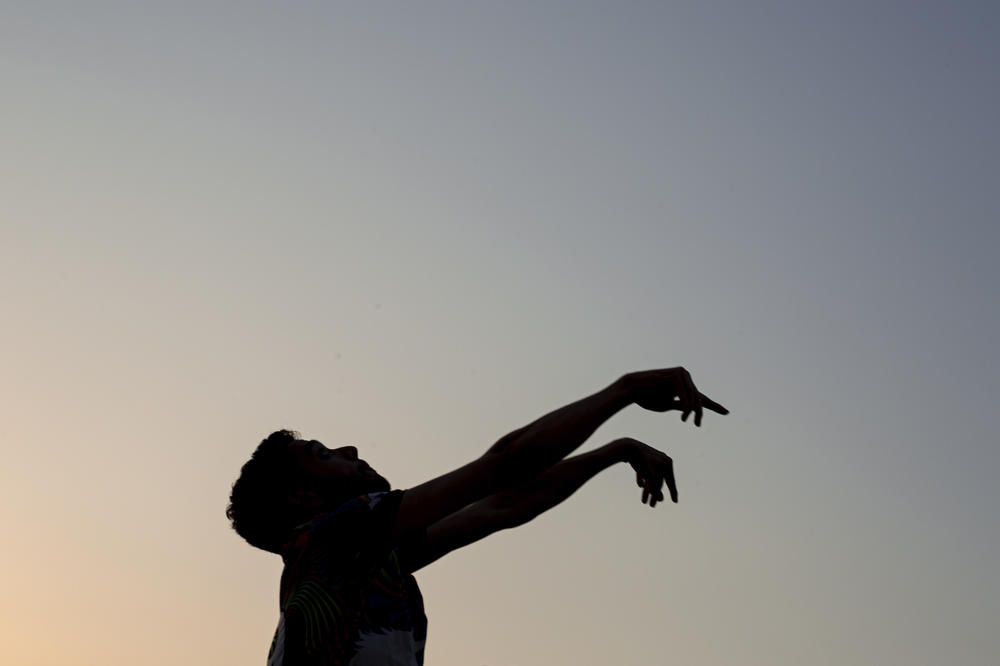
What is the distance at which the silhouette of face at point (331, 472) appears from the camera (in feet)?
18.6

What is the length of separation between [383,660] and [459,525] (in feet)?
3.82

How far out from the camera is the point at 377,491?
5.69m

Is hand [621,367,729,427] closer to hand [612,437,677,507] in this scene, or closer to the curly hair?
hand [612,437,677,507]

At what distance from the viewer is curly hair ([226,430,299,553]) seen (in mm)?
5621

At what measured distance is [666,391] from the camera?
16.0 feet

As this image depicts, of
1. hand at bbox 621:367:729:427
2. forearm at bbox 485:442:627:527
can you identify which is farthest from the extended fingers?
forearm at bbox 485:442:627:527

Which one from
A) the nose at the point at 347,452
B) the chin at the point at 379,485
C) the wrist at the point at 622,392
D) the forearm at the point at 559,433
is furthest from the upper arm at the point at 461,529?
the wrist at the point at 622,392

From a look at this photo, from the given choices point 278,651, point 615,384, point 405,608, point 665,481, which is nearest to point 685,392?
point 615,384

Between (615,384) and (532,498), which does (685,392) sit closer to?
(615,384)

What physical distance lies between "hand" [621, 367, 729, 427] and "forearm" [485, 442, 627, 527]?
4.19ft

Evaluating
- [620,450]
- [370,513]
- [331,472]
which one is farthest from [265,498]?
[620,450]

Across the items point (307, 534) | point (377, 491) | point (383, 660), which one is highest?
point (377, 491)

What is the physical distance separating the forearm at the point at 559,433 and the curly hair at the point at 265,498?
4.25ft

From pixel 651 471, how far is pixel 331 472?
157 centimetres
